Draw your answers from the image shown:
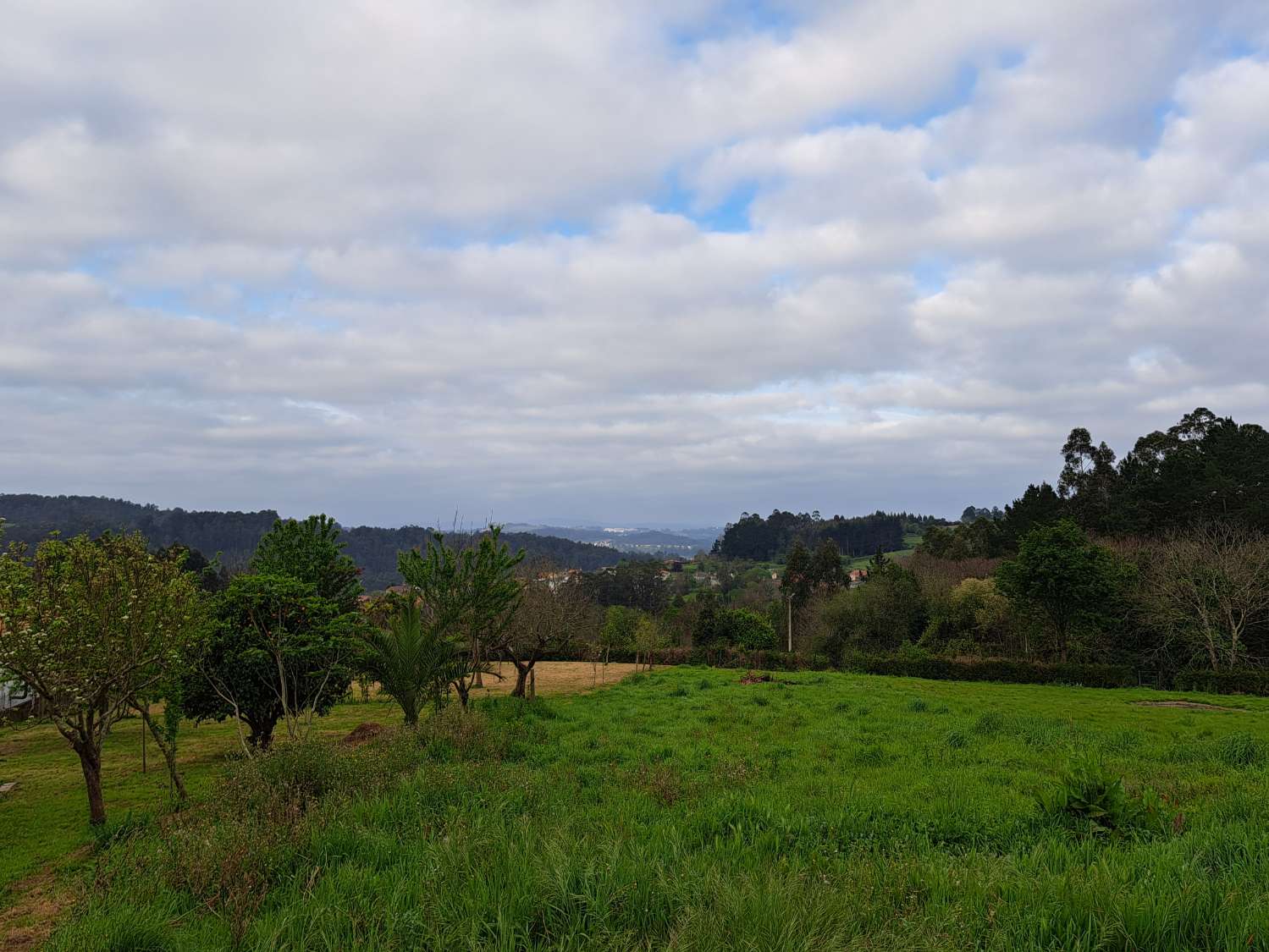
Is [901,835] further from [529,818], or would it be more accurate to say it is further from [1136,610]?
[1136,610]

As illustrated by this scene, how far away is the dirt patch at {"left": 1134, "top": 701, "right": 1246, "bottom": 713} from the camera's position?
2039 centimetres

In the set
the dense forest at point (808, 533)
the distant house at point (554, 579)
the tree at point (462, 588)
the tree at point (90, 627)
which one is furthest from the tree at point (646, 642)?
the dense forest at point (808, 533)

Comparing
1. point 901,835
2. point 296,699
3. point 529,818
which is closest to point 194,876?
point 529,818

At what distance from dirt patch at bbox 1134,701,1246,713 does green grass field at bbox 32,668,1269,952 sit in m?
12.2

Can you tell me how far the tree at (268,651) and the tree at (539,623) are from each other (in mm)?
6603

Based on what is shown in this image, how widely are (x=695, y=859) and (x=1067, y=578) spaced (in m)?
31.8

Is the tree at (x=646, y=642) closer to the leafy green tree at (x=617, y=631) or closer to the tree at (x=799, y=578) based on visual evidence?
the leafy green tree at (x=617, y=631)

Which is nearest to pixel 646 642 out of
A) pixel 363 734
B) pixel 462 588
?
pixel 462 588

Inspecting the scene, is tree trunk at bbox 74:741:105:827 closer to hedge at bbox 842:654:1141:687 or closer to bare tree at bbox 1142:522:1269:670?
hedge at bbox 842:654:1141:687

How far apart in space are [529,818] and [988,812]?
5269 millimetres

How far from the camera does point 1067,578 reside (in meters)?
29.3

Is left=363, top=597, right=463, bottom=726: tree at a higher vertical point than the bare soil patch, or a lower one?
higher

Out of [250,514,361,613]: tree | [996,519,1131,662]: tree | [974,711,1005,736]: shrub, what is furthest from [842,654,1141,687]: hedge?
[250,514,361,613]: tree

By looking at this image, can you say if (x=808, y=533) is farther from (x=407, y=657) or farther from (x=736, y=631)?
(x=407, y=657)
